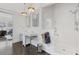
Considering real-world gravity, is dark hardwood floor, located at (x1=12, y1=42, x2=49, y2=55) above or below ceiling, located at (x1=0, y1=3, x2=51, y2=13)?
below

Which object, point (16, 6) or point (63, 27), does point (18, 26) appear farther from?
point (63, 27)

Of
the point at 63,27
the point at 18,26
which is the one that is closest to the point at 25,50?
the point at 18,26

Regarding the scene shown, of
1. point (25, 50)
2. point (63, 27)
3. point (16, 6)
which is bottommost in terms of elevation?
point (25, 50)

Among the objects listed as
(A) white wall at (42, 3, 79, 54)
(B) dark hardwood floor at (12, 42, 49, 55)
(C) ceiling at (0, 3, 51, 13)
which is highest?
(C) ceiling at (0, 3, 51, 13)

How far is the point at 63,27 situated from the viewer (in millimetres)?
1668

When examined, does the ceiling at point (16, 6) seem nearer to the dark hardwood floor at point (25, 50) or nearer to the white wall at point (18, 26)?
the white wall at point (18, 26)

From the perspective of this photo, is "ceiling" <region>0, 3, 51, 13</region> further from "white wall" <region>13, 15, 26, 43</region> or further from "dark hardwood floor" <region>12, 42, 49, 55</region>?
"dark hardwood floor" <region>12, 42, 49, 55</region>

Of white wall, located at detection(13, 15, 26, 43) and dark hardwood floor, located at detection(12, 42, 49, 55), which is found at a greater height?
white wall, located at detection(13, 15, 26, 43)

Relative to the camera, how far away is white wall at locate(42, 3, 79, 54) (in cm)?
164

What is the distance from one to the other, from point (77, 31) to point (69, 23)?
15 cm

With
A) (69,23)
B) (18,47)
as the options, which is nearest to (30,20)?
(18,47)

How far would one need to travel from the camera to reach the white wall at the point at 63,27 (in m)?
1.64

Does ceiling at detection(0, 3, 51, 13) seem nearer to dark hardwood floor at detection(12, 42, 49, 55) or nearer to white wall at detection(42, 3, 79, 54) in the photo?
white wall at detection(42, 3, 79, 54)

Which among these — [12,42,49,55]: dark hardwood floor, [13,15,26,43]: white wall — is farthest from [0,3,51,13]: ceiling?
[12,42,49,55]: dark hardwood floor
